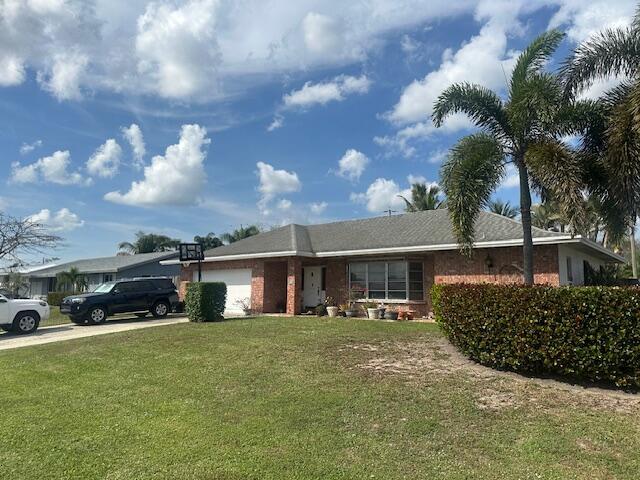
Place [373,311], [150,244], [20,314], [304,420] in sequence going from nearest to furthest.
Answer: [304,420]
[20,314]
[373,311]
[150,244]

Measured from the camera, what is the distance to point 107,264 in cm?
3706

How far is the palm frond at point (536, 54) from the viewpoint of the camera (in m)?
11.1

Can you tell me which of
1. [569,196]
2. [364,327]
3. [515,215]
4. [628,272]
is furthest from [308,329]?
[628,272]

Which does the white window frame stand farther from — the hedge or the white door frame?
the hedge

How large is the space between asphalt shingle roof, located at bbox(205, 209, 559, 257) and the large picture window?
0.96 meters

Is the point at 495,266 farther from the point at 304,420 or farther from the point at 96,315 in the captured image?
the point at 96,315

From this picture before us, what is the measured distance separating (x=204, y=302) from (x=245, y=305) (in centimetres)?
493

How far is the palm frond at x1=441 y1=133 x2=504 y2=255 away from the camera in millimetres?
11125

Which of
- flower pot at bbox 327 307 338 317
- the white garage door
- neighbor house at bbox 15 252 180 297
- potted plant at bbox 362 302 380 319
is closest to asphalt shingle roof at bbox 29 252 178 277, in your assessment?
neighbor house at bbox 15 252 180 297

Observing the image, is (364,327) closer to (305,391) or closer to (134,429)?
(305,391)

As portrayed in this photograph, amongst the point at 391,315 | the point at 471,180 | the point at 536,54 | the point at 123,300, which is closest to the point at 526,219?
the point at 471,180

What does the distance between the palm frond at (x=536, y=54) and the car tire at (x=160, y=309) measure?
1594 cm

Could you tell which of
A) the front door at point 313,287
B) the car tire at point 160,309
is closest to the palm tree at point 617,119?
the front door at point 313,287

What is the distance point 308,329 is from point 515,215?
26.3 metres
